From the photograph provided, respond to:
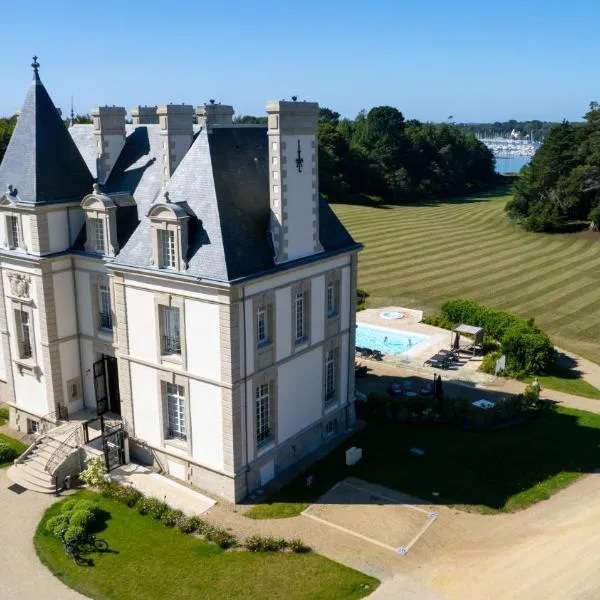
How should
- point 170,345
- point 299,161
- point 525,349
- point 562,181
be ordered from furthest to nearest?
point 562,181 → point 525,349 → point 170,345 → point 299,161

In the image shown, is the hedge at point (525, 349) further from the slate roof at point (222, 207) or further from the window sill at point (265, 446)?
the slate roof at point (222, 207)

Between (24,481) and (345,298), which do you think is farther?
(345,298)

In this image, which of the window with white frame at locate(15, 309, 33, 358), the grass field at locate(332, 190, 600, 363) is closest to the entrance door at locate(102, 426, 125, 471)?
the window with white frame at locate(15, 309, 33, 358)

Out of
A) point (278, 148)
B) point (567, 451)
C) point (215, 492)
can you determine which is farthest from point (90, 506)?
point (567, 451)

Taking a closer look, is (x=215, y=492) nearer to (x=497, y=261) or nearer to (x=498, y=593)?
(x=498, y=593)

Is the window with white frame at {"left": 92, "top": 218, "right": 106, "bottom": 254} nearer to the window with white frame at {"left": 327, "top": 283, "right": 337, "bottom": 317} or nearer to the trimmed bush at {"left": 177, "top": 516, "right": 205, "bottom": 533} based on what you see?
the window with white frame at {"left": 327, "top": 283, "right": 337, "bottom": 317}

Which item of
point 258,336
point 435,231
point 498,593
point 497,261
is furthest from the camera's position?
point 435,231

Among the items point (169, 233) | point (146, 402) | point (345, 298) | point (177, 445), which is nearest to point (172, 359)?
point (146, 402)

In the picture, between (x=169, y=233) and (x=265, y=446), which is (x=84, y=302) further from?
(x=265, y=446)
